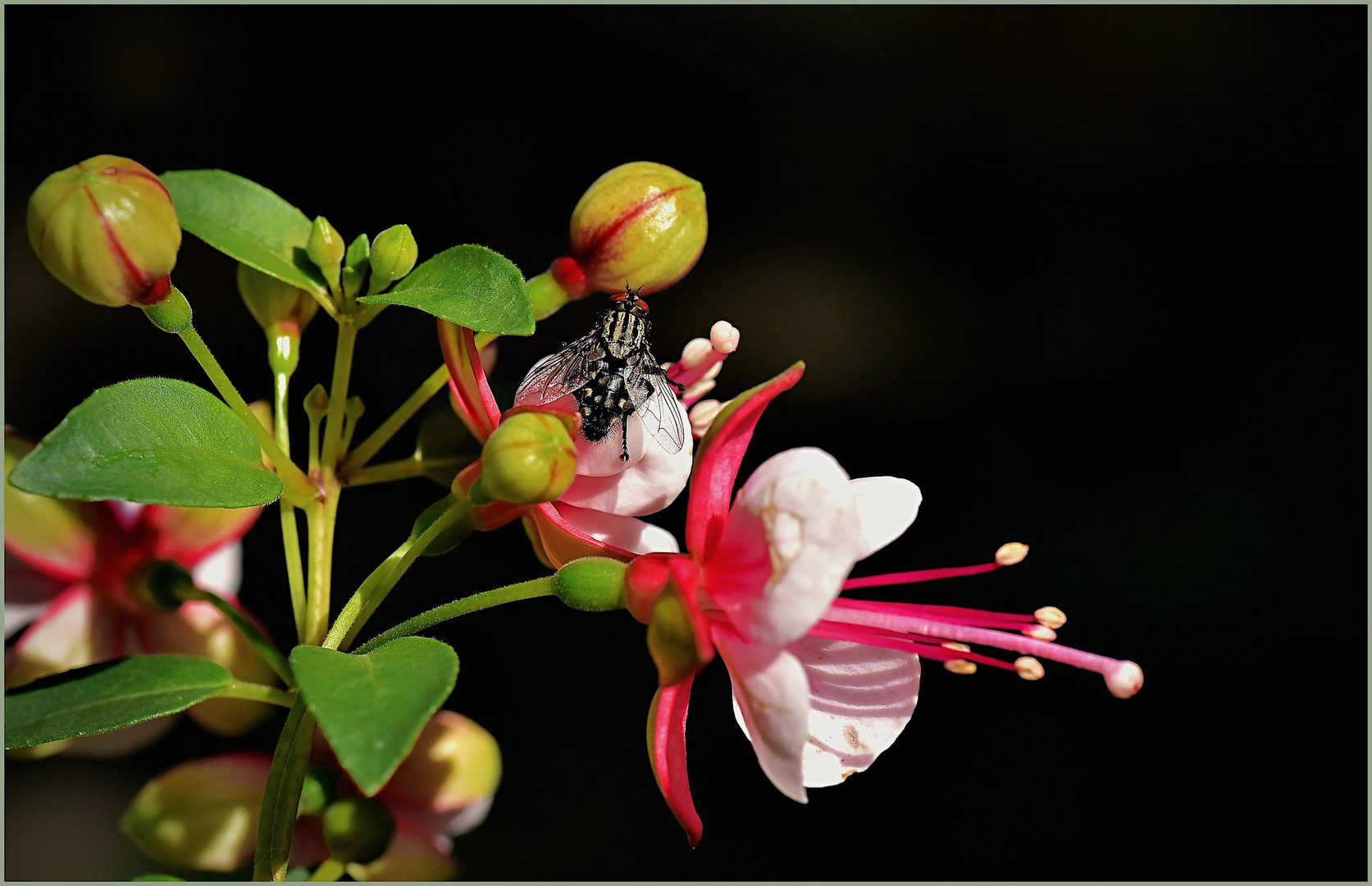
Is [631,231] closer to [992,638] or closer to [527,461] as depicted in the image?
[527,461]

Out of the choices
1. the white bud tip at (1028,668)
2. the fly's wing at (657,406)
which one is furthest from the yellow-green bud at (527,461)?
the white bud tip at (1028,668)

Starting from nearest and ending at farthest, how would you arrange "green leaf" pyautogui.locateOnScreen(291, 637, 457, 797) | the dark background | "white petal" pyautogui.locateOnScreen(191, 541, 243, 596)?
"green leaf" pyautogui.locateOnScreen(291, 637, 457, 797) < "white petal" pyautogui.locateOnScreen(191, 541, 243, 596) < the dark background

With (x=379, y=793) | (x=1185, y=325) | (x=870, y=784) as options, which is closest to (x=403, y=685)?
(x=379, y=793)

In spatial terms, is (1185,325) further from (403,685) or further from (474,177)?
(403,685)

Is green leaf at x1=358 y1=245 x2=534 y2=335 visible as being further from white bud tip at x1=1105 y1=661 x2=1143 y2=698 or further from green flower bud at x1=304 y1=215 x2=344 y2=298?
white bud tip at x1=1105 y1=661 x2=1143 y2=698

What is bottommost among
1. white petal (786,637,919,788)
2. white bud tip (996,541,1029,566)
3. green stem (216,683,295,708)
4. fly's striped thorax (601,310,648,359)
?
white petal (786,637,919,788)

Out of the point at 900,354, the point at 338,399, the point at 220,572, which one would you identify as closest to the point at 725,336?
the point at 338,399

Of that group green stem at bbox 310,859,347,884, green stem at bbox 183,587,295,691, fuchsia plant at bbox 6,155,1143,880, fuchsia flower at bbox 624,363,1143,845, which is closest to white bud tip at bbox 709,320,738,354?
fuchsia plant at bbox 6,155,1143,880
